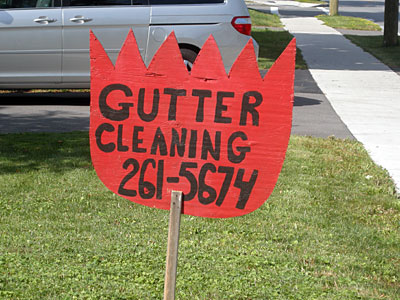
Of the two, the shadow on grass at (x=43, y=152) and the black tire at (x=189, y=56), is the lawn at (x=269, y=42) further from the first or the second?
the shadow on grass at (x=43, y=152)

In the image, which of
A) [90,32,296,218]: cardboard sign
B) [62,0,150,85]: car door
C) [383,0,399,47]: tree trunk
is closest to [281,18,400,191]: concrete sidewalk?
[383,0,399,47]: tree trunk

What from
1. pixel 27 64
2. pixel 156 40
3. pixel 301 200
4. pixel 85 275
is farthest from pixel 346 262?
pixel 27 64

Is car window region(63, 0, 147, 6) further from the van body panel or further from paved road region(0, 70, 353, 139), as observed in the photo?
paved road region(0, 70, 353, 139)

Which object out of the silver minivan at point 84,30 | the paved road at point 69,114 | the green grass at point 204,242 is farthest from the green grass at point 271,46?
the green grass at point 204,242

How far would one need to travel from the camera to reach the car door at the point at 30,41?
30.3 ft

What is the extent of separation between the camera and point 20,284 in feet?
12.2

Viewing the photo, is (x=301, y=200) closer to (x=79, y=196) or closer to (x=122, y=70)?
(x=79, y=196)

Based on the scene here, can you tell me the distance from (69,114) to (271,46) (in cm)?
985

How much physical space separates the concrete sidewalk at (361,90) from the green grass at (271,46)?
372 millimetres

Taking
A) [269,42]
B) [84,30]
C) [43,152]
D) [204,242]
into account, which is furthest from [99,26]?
[269,42]

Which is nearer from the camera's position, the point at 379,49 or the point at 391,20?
the point at 391,20

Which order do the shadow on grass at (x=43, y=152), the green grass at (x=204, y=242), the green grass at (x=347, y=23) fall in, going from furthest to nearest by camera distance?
the green grass at (x=347, y=23), the shadow on grass at (x=43, y=152), the green grass at (x=204, y=242)

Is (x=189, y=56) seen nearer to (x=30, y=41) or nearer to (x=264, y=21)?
(x=30, y=41)

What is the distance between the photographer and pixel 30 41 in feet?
30.5
